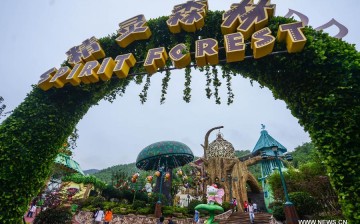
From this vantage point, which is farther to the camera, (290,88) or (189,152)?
(189,152)

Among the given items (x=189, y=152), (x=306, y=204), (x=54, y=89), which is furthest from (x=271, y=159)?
(x=54, y=89)

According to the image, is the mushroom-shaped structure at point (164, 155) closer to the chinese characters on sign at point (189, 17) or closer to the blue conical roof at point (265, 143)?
the blue conical roof at point (265, 143)

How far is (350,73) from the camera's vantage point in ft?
16.6

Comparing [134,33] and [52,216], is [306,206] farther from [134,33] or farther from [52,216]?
[52,216]

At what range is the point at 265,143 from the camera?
2828 centimetres

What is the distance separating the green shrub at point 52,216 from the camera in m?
9.35

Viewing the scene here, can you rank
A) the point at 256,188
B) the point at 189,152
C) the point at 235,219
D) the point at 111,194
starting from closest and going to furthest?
the point at 235,219
the point at 189,152
the point at 111,194
the point at 256,188

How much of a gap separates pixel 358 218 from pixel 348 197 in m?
0.38

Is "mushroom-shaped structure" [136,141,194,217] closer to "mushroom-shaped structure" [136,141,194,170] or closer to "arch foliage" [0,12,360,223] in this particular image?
"mushroom-shaped structure" [136,141,194,170]

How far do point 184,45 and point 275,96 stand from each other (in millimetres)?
3201

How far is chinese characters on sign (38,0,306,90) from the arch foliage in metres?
0.37

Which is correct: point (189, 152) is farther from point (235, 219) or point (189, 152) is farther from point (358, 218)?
point (358, 218)

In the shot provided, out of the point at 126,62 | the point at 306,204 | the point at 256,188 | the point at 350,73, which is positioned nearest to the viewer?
the point at 350,73

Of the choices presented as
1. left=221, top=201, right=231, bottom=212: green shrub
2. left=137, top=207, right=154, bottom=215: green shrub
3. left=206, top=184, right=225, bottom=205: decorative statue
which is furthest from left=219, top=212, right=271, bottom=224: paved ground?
left=206, top=184, right=225, bottom=205: decorative statue
